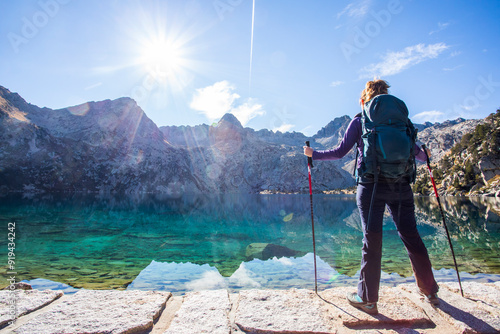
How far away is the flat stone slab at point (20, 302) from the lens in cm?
333

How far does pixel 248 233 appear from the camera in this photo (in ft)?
73.9

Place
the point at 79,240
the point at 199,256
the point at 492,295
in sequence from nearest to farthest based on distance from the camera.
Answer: the point at 492,295
the point at 199,256
the point at 79,240

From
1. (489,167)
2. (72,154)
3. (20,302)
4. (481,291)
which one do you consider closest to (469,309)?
(481,291)

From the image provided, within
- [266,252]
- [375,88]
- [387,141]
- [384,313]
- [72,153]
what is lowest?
[266,252]

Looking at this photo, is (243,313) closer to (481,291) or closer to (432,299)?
(432,299)

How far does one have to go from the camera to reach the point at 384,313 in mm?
3555

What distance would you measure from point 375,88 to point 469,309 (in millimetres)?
3576

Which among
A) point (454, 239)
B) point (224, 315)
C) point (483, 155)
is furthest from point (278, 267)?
point (483, 155)

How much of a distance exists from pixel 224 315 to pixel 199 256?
11478 mm

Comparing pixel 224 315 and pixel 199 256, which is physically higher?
pixel 224 315

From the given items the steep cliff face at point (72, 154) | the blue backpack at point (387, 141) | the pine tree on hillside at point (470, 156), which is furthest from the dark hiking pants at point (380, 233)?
the steep cliff face at point (72, 154)

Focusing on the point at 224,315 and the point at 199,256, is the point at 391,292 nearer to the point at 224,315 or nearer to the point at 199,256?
the point at 224,315

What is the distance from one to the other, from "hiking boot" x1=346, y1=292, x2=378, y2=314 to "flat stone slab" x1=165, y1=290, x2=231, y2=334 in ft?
6.13

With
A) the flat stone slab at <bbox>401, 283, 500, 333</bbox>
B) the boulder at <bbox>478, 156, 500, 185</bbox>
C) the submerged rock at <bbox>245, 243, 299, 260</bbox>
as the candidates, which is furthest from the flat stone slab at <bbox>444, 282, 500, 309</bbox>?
the boulder at <bbox>478, 156, 500, 185</bbox>
